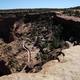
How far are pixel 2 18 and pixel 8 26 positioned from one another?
1.27 meters

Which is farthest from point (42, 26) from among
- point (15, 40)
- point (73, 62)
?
point (73, 62)

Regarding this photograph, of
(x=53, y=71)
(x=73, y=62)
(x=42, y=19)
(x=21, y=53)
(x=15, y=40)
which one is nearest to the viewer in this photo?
(x=53, y=71)

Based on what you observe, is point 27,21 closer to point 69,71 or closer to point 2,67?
point 2,67

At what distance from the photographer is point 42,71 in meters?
9.70

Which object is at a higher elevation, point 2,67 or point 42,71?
point 42,71

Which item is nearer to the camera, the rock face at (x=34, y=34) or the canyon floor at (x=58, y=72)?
the canyon floor at (x=58, y=72)

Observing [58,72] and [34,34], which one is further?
[34,34]

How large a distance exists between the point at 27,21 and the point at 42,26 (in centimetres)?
231

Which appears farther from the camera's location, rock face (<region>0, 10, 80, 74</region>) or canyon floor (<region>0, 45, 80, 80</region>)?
rock face (<region>0, 10, 80, 74</region>)

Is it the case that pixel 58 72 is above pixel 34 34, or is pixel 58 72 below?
above

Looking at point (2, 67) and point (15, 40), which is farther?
point (15, 40)

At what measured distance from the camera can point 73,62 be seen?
10.8 m

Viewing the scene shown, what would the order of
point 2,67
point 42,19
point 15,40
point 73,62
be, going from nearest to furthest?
point 73,62 → point 2,67 → point 15,40 → point 42,19

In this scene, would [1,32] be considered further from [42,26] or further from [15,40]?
[42,26]
